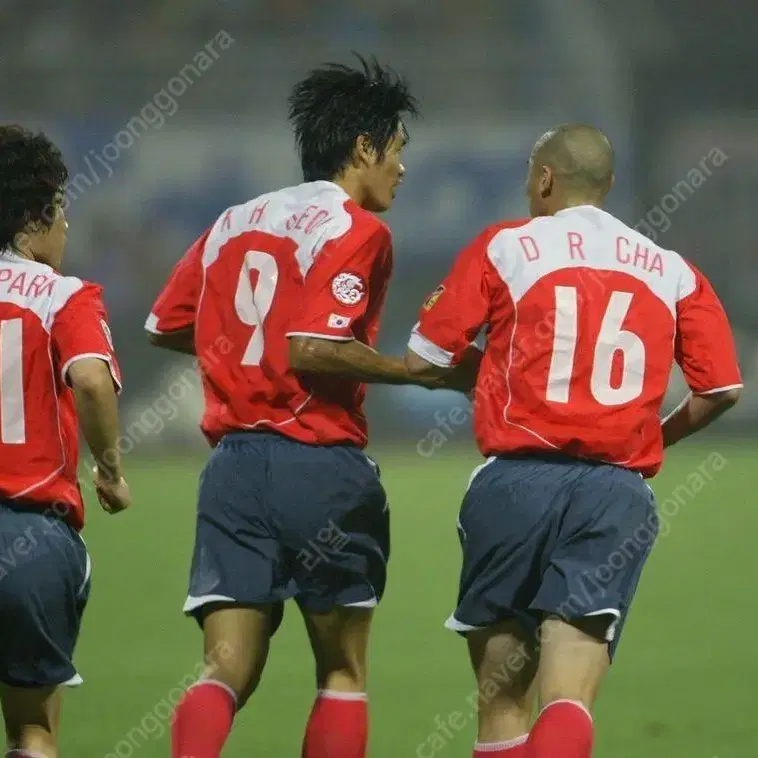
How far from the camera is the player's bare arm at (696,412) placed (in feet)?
11.6

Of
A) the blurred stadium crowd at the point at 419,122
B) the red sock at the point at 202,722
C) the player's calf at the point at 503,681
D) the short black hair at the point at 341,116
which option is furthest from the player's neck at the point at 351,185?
the blurred stadium crowd at the point at 419,122

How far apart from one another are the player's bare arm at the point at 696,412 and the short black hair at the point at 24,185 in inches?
Answer: 58.6

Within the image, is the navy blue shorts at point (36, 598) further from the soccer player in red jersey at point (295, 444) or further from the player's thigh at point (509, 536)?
the player's thigh at point (509, 536)

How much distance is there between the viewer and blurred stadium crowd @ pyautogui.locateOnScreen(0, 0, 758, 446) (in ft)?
41.2

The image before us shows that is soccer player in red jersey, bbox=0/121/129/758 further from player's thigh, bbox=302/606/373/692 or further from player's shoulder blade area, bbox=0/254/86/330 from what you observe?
player's thigh, bbox=302/606/373/692

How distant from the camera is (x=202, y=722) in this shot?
10.7 ft

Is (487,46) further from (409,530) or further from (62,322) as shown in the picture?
(62,322)

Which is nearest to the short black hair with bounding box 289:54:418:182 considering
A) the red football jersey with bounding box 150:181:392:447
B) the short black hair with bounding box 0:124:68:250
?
the red football jersey with bounding box 150:181:392:447

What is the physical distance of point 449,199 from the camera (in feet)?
42.0

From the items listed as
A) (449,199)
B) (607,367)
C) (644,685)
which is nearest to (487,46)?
(449,199)

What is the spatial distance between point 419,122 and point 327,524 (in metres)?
9.88

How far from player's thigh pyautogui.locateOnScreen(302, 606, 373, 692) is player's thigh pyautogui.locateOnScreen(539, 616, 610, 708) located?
19.2 inches

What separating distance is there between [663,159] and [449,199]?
2.06m

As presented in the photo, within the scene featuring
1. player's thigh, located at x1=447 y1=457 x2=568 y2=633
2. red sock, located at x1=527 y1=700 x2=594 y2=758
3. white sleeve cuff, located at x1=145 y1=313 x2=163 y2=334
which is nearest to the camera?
red sock, located at x1=527 y1=700 x2=594 y2=758
